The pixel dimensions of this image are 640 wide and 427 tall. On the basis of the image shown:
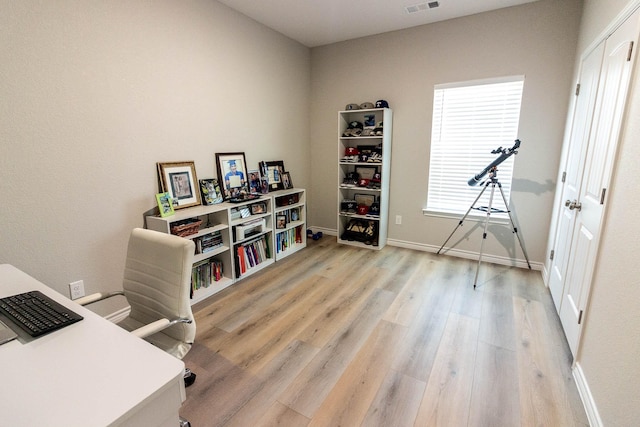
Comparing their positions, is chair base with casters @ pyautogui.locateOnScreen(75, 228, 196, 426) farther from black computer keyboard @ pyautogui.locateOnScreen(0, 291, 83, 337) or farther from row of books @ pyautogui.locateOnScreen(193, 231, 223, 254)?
row of books @ pyautogui.locateOnScreen(193, 231, 223, 254)

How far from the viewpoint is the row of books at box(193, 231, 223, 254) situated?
278 cm

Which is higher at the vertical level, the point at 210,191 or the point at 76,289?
the point at 210,191

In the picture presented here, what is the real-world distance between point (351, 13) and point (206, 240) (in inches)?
111

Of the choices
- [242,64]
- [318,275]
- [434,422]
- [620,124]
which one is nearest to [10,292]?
[434,422]

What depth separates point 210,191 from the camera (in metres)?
3.01

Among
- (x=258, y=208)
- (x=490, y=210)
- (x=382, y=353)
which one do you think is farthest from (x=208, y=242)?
(x=490, y=210)

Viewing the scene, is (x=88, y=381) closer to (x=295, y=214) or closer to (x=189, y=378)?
(x=189, y=378)

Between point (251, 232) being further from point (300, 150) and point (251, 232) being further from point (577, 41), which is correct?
point (577, 41)

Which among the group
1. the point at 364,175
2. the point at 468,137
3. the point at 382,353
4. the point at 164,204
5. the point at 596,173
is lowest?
the point at 382,353

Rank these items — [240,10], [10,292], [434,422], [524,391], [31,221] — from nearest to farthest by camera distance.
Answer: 1. [10,292]
2. [434,422]
3. [524,391]
4. [31,221]
5. [240,10]

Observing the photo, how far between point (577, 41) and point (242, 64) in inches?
131

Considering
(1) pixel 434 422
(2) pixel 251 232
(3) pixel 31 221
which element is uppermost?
(3) pixel 31 221

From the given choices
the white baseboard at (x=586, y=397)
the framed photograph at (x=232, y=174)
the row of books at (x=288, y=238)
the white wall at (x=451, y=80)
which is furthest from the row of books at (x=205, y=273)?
the white baseboard at (x=586, y=397)

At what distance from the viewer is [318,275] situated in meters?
→ 3.25
